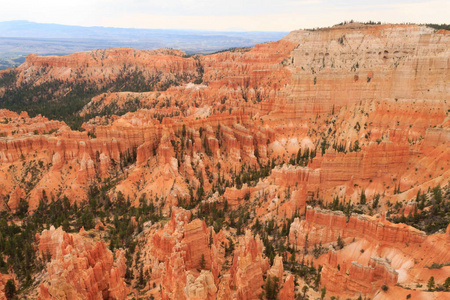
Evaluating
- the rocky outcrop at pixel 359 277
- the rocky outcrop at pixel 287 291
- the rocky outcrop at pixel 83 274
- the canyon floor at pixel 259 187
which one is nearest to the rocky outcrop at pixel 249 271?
the canyon floor at pixel 259 187

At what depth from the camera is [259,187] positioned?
48719 mm

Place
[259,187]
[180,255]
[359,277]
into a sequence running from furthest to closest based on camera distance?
[259,187], [180,255], [359,277]

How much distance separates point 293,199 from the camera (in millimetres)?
41719

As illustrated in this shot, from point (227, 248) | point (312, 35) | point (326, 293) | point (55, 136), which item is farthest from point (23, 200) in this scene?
point (312, 35)

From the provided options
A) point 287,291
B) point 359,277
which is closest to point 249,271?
point 287,291

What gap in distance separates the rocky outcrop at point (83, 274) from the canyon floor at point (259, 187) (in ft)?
0.42

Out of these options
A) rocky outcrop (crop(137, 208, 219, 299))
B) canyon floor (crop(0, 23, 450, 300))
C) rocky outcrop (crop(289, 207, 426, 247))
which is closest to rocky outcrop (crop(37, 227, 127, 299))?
canyon floor (crop(0, 23, 450, 300))

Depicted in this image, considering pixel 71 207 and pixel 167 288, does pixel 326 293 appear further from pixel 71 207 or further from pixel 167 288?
pixel 71 207

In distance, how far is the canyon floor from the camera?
1085 inches

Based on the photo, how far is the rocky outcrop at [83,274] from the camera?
24.1 m

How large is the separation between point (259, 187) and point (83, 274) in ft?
92.3

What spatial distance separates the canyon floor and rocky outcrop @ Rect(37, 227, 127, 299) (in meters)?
0.13

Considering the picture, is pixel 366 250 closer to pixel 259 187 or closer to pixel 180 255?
pixel 180 255

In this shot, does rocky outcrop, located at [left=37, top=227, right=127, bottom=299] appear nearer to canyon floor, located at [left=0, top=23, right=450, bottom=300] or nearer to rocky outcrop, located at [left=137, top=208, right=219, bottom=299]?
canyon floor, located at [left=0, top=23, right=450, bottom=300]
